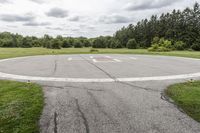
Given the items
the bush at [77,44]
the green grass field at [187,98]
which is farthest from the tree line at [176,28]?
the green grass field at [187,98]

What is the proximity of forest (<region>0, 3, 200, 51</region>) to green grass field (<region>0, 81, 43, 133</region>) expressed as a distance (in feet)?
119

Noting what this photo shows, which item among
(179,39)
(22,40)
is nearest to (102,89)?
(179,39)

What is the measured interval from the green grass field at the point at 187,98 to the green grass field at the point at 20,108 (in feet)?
8.97

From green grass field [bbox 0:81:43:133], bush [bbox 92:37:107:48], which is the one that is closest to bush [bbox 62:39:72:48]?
bush [bbox 92:37:107:48]

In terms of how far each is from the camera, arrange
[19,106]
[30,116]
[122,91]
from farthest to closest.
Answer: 1. [122,91]
2. [19,106]
3. [30,116]

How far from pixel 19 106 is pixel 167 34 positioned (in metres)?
55.4

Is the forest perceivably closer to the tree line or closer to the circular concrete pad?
the tree line

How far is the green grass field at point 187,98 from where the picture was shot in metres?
3.53

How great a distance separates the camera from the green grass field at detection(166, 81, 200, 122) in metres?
3.53

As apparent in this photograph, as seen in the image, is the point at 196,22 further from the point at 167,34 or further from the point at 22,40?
the point at 22,40

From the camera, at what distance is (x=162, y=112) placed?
3.50 m

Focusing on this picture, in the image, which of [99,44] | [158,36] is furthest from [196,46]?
[99,44]

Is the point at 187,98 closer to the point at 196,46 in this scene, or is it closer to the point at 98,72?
the point at 98,72

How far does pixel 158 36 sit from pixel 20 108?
191 feet
